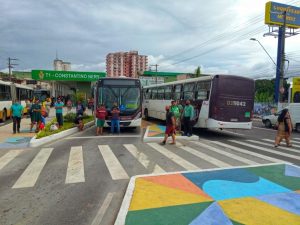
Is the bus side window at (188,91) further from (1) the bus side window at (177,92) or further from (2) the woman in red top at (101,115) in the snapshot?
(2) the woman in red top at (101,115)

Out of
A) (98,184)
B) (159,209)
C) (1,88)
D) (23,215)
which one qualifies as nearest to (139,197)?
(159,209)

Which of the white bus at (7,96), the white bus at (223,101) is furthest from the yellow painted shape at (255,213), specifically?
the white bus at (7,96)

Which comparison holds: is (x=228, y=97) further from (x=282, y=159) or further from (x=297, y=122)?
(x=297, y=122)

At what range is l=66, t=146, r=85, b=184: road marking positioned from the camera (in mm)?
6609

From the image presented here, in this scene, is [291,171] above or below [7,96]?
below

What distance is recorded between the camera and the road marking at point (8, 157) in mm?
8344

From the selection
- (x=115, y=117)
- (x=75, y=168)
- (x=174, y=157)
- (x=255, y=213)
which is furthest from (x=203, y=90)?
(x=255, y=213)

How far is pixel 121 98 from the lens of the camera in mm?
15305

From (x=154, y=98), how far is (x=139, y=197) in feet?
59.3

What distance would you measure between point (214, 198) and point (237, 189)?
2.74ft

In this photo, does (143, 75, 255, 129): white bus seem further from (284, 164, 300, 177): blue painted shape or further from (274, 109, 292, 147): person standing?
(284, 164, 300, 177): blue painted shape

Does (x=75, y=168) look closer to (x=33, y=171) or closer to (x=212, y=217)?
(x=33, y=171)

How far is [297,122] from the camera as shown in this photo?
19.8 metres

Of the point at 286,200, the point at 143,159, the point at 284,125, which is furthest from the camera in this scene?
the point at 284,125
